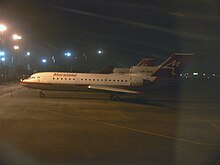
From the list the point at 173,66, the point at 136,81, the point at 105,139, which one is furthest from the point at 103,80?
the point at 105,139

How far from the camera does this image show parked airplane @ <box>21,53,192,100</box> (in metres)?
40.0

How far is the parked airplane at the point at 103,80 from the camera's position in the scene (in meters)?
40.0

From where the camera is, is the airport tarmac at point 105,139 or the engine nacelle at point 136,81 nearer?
the airport tarmac at point 105,139

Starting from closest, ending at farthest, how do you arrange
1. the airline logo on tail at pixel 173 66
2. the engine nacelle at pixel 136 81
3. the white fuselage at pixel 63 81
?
1. the white fuselage at pixel 63 81
2. the engine nacelle at pixel 136 81
3. the airline logo on tail at pixel 173 66

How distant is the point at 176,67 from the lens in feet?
139

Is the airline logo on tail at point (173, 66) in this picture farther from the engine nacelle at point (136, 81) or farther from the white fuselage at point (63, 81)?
the white fuselage at point (63, 81)

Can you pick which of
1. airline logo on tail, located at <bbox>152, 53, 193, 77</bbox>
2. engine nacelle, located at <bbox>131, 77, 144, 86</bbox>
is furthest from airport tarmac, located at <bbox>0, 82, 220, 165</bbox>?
airline logo on tail, located at <bbox>152, 53, 193, 77</bbox>

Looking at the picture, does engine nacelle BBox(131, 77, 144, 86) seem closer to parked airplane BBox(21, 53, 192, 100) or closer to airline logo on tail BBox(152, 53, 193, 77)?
parked airplane BBox(21, 53, 192, 100)

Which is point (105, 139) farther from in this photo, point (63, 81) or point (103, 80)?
point (103, 80)

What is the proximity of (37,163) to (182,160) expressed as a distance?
4.98 m

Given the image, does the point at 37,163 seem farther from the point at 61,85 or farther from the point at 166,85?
the point at 166,85

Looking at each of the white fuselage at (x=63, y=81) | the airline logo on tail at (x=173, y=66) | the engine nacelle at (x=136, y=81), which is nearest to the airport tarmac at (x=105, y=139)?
the white fuselage at (x=63, y=81)

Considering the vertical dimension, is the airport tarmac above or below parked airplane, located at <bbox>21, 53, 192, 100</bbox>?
below

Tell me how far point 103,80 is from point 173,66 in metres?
8.59
